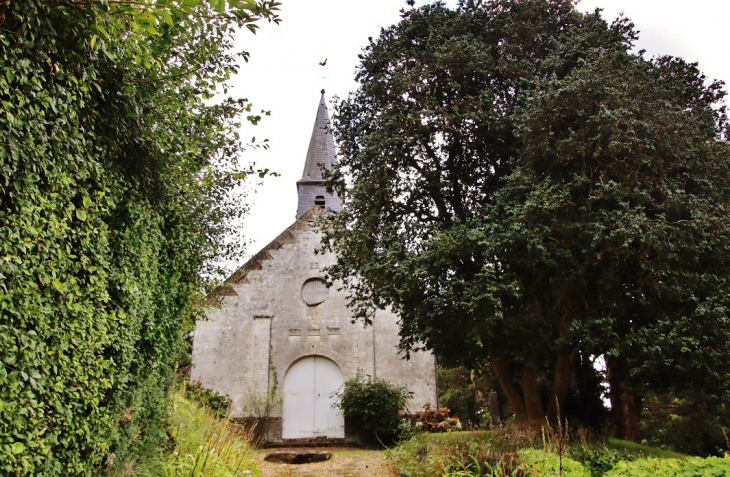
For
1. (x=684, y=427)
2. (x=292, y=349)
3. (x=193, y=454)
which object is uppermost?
(x=292, y=349)

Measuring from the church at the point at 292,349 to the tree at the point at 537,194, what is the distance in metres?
4.88

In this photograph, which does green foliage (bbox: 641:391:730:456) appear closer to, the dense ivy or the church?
the church

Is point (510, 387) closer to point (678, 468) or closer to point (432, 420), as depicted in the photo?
point (432, 420)

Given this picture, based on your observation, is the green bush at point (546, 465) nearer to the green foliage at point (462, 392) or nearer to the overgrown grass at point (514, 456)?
the overgrown grass at point (514, 456)

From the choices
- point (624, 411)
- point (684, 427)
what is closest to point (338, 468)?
point (624, 411)

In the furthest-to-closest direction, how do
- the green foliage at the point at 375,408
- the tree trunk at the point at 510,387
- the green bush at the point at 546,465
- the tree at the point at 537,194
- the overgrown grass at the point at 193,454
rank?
1. the green foliage at the point at 375,408
2. the tree trunk at the point at 510,387
3. the tree at the point at 537,194
4. the green bush at the point at 546,465
5. the overgrown grass at the point at 193,454

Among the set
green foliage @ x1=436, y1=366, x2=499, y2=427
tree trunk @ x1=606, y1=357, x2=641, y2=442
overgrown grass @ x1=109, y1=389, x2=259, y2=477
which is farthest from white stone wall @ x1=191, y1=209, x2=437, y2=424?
green foliage @ x1=436, y1=366, x2=499, y2=427

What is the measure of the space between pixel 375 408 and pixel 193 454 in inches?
338

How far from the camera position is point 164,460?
611cm

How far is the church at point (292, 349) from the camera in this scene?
15.8 m

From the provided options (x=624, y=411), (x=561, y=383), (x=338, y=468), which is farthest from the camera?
(x=624, y=411)

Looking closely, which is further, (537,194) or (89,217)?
(537,194)

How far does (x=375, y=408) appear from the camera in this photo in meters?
14.6

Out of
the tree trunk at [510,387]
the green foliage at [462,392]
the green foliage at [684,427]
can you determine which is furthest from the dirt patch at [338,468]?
the green foliage at [462,392]
